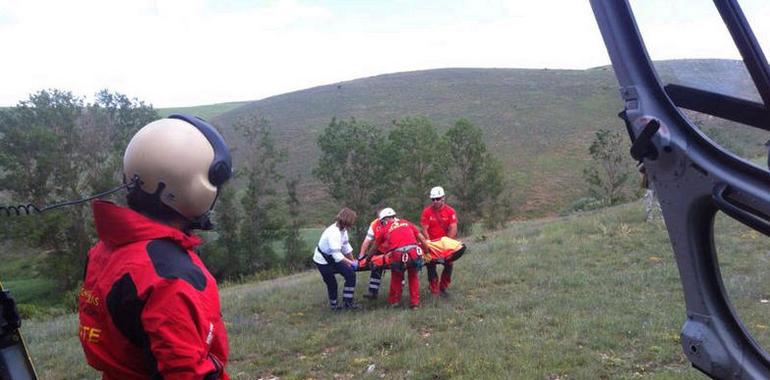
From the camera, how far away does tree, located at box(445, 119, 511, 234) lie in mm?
48812

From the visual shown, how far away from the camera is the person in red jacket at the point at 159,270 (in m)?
2.09

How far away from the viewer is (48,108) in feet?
145

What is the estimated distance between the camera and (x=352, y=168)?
5044cm

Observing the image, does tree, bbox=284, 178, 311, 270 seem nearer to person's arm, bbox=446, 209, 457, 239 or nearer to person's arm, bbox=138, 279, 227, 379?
person's arm, bbox=446, 209, 457, 239

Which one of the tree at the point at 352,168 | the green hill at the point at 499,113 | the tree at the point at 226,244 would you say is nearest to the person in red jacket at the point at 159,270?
the tree at the point at 226,244

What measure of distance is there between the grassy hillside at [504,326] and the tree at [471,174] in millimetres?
35363

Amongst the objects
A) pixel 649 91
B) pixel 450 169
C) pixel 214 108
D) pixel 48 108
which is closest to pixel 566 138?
pixel 450 169

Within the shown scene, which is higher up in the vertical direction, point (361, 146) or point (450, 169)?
point (361, 146)

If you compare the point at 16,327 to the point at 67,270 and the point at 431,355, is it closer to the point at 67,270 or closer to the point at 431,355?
the point at 431,355

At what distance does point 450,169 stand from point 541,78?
4843cm

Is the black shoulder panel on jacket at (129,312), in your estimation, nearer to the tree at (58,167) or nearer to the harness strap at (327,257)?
the harness strap at (327,257)

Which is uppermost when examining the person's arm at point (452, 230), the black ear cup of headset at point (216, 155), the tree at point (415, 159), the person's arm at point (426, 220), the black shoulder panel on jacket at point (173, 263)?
the black ear cup of headset at point (216, 155)

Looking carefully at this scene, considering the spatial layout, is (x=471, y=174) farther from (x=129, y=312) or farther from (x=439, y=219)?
(x=129, y=312)

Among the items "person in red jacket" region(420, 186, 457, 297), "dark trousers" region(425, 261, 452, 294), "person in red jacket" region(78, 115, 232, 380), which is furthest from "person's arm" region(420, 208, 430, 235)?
"person in red jacket" region(78, 115, 232, 380)
